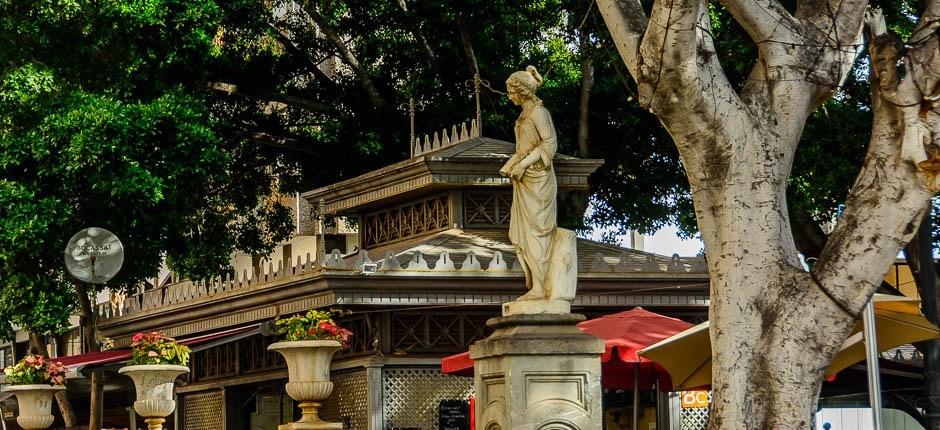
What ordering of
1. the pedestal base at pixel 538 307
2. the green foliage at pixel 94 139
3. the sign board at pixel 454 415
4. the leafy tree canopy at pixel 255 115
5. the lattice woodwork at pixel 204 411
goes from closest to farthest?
the pedestal base at pixel 538 307 → the sign board at pixel 454 415 → the green foliage at pixel 94 139 → the leafy tree canopy at pixel 255 115 → the lattice woodwork at pixel 204 411

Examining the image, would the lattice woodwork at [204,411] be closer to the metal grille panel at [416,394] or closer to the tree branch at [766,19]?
the metal grille panel at [416,394]

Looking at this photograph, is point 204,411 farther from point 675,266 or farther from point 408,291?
point 675,266

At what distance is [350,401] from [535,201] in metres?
6.75

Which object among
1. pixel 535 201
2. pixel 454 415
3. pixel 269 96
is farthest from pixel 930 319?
pixel 269 96

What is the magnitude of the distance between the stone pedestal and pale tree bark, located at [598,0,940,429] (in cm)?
180

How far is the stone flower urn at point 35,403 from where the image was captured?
1941 centimetres

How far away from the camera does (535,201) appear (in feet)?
45.3

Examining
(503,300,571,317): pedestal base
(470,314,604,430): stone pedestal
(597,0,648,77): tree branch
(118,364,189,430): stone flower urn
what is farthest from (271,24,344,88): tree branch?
(597,0,648,77): tree branch

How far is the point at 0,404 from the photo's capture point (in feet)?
81.9

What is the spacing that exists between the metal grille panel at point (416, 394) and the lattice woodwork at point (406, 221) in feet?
7.59

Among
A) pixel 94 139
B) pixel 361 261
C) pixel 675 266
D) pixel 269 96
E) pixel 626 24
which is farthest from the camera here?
pixel 269 96

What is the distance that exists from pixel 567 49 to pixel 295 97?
15.7 feet

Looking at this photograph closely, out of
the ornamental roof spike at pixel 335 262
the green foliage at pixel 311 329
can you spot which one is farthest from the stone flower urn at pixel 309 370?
the ornamental roof spike at pixel 335 262

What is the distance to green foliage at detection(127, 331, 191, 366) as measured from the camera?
1706 centimetres
